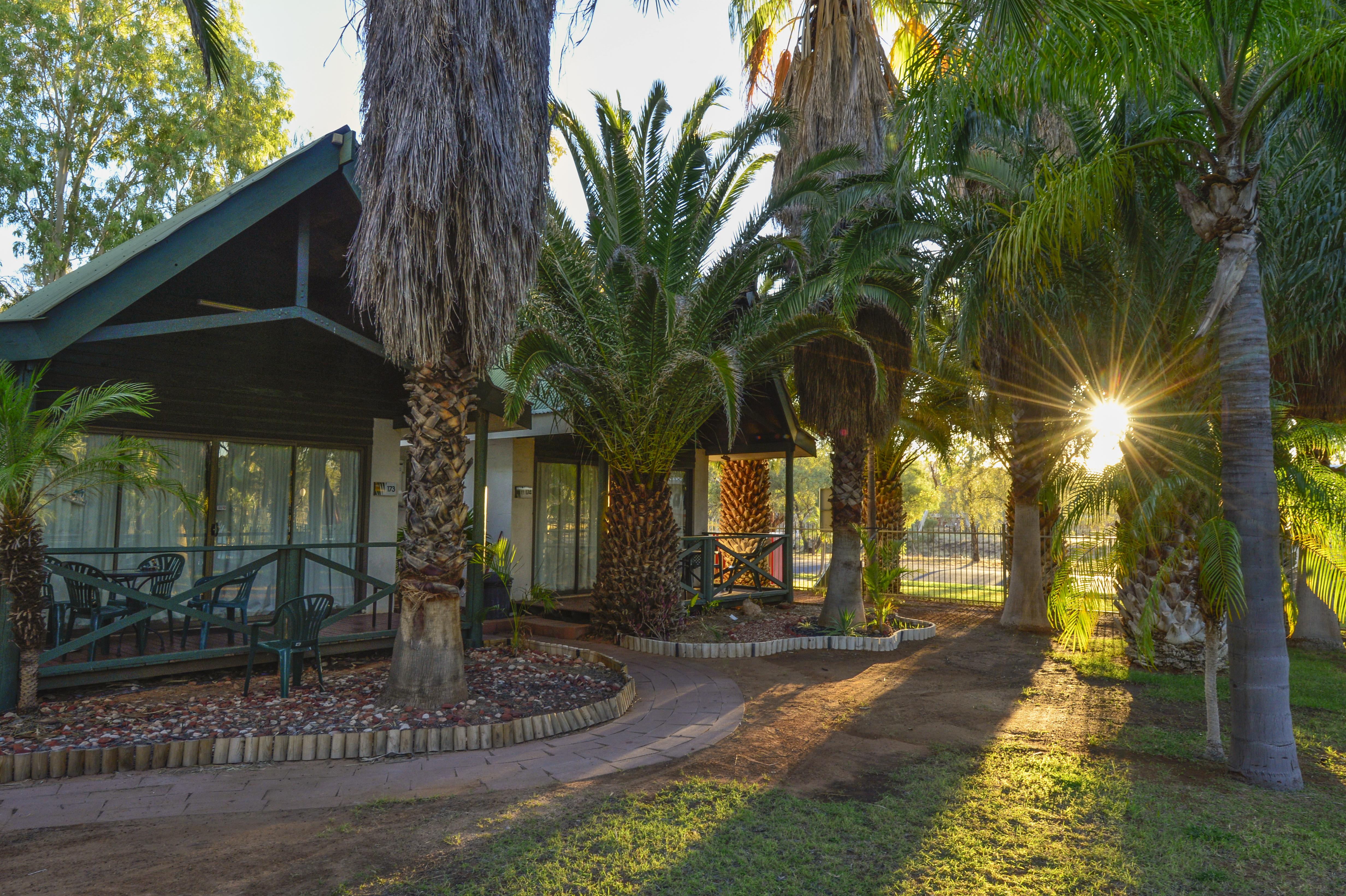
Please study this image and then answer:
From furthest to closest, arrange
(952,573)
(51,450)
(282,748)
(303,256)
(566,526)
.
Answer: (952,573)
(566,526)
(303,256)
(51,450)
(282,748)

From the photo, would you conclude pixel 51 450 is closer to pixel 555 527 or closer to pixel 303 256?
pixel 303 256

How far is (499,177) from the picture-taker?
585 cm

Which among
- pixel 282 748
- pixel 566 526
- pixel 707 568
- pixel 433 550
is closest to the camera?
pixel 282 748

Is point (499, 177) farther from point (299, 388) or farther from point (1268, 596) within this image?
point (1268, 596)

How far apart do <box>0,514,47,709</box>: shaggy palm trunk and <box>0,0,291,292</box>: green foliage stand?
59.5 feet

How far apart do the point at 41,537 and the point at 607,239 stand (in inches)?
243

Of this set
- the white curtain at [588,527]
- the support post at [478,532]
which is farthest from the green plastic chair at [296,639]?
the white curtain at [588,527]

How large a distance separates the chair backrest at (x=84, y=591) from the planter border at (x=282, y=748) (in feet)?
6.66

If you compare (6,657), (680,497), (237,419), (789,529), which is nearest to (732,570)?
(789,529)

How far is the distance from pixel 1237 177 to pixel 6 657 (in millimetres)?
9175

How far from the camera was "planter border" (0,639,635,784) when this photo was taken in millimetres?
4801

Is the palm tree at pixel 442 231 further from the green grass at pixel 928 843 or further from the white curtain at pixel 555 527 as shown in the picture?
the white curtain at pixel 555 527

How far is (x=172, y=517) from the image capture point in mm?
8602

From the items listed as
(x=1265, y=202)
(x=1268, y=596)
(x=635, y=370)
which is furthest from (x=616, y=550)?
(x=1265, y=202)
